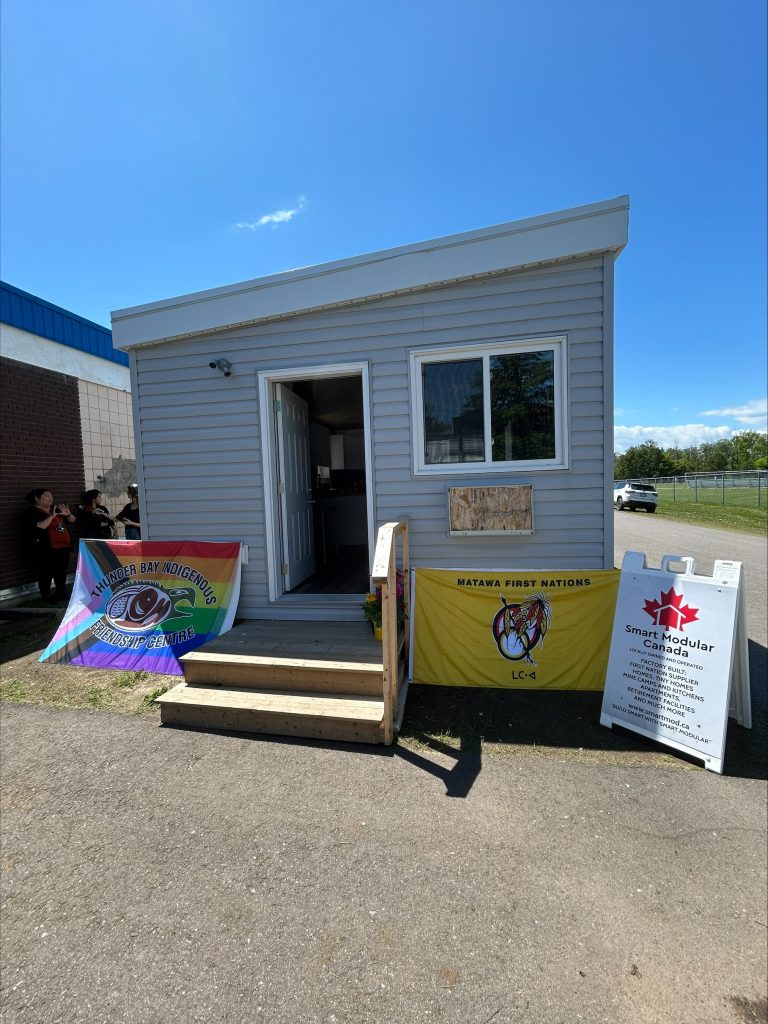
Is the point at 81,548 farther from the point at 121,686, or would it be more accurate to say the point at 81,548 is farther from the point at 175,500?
the point at 121,686

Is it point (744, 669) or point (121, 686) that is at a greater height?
point (744, 669)

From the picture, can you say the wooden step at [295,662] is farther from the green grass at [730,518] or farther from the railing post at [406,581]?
the green grass at [730,518]

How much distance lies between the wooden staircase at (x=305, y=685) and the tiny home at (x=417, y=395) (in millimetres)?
964

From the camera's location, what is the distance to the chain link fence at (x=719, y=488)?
79.7ft

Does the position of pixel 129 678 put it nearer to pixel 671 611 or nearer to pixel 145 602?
pixel 145 602

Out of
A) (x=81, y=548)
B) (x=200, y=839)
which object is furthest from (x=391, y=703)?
(x=81, y=548)

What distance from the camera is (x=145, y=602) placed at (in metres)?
4.86

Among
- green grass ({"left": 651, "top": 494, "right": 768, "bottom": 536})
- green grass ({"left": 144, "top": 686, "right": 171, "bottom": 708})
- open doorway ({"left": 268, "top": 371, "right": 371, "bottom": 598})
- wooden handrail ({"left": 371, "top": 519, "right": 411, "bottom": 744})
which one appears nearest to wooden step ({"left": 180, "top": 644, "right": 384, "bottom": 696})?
wooden handrail ({"left": 371, "top": 519, "right": 411, "bottom": 744})

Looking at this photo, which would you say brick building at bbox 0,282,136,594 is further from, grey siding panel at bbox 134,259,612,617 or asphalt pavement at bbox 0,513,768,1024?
asphalt pavement at bbox 0,513,768,1024

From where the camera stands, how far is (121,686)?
4125 millimetres

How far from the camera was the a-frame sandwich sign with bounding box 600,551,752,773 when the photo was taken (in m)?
2.96

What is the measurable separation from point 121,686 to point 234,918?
9.11 ft

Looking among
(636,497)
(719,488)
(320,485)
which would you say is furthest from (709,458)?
(320,485)

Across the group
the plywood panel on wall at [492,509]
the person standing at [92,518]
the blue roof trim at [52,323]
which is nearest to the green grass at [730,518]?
the plywood panel on wall at [492,509]
